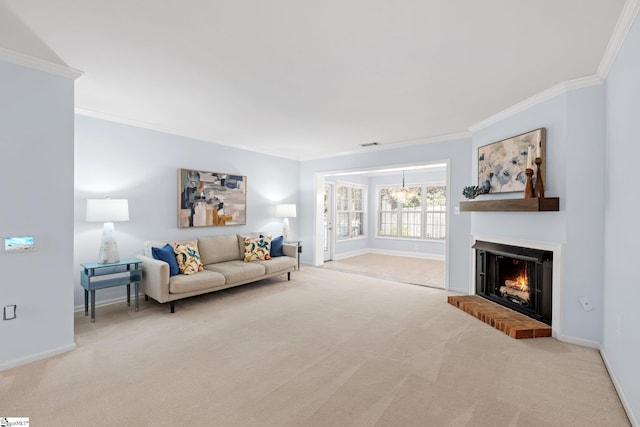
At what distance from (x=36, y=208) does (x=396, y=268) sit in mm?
6086

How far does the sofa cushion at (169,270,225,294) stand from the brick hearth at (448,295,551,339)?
3295mm

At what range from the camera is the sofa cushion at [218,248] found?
15.9 ft

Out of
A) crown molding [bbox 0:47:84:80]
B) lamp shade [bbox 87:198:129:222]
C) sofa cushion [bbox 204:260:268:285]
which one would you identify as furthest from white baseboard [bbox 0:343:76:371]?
crown molding [bbox 0:47:84:80]

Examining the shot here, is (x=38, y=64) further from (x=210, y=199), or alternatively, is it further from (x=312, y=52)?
(x=210, y=199)

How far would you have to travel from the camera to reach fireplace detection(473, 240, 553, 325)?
329cm

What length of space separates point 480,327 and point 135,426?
335 cm

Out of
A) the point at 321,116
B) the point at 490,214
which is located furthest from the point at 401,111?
the point at 490,214

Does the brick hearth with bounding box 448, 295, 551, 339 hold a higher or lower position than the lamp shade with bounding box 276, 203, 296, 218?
lower

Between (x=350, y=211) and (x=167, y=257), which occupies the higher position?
(x=350, y=211)

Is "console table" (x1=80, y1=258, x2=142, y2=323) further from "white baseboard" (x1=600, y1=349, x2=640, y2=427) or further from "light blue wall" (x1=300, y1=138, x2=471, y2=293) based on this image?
"white baseboard" (x1=600, y1=349, x2=640, y2=427)

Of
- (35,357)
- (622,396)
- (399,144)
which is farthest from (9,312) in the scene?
(399,144)

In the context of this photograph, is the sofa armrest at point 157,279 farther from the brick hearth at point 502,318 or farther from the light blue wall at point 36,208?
the brick hearth at point 502,318

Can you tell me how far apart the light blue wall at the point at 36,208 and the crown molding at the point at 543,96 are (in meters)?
4.78

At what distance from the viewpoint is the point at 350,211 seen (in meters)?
8.73
